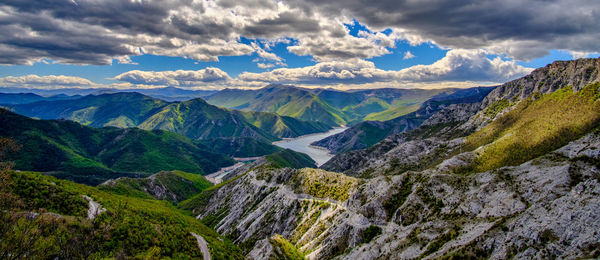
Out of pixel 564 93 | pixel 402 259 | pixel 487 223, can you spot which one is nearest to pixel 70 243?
pixel 402 259

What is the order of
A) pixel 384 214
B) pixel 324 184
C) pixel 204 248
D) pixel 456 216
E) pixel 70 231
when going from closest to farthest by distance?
pixel 70 231 → pixel 456 216 → pixel 384 214 → pixel 204 248 → pixel 324 184

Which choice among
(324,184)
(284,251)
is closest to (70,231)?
(284,251)

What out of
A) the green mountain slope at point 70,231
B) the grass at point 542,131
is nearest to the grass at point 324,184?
the green mountain slope at point 70,231

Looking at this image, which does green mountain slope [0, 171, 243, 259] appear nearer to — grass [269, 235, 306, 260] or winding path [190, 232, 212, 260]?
winding path [190, 232, 212, 260]

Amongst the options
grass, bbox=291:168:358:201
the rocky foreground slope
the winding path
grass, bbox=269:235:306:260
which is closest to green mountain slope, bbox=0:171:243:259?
the winding path

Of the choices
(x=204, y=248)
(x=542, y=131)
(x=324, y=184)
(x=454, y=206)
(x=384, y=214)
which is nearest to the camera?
(x=454, y=206)

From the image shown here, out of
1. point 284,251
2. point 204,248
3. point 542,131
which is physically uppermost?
point 542,131

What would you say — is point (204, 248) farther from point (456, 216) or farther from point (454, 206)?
point (454, 206)
